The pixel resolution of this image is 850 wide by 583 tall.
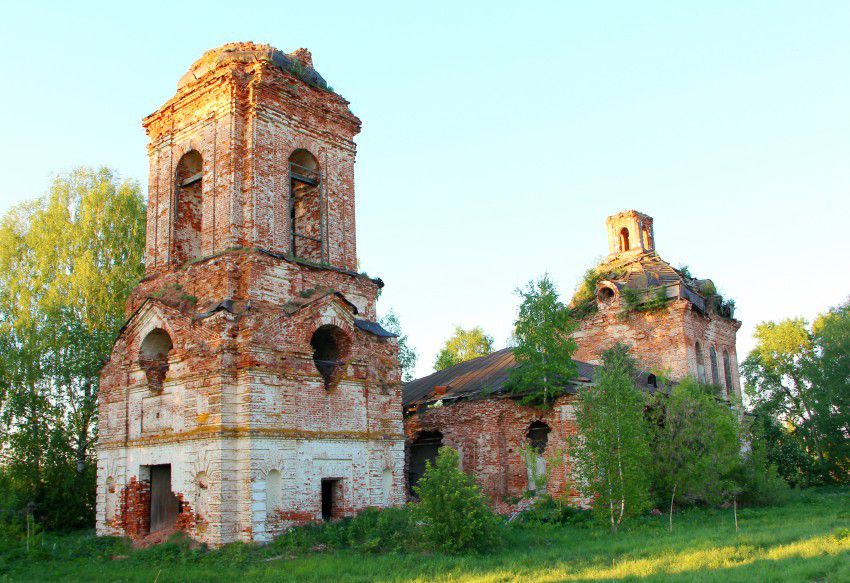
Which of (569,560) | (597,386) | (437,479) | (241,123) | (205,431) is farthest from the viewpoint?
(241,123)

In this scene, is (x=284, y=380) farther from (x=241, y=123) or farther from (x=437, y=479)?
(x=241, y=123)

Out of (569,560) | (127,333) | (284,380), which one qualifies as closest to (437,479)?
(569,560)

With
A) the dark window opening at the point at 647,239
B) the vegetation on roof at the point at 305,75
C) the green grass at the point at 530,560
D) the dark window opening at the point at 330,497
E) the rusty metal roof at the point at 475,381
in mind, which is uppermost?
the vegetation on roof at the point at 305,75

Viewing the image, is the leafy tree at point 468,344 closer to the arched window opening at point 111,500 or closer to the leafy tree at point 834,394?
the leafy tree at point 834,394

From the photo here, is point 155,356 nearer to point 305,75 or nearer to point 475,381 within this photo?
point 305,75

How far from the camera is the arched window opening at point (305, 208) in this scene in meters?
15.8

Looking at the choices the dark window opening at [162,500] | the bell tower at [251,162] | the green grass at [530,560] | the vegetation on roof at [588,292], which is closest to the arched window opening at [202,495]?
the green grass at [530,560]

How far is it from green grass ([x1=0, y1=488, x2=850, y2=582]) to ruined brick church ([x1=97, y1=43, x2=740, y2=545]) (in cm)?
81

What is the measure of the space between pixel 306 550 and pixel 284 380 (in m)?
2.95

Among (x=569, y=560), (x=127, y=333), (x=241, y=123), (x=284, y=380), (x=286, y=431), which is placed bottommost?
(x=569, y=560)

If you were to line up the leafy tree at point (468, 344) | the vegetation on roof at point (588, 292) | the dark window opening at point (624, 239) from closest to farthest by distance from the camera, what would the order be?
the vegetation on roof at point (588, 292) → the dark window opening at point (624, 239) → the leafy tree at point (468, 344)

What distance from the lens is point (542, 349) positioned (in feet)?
57.2

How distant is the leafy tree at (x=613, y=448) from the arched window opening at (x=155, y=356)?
318 inches

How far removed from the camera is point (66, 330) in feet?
68.4
